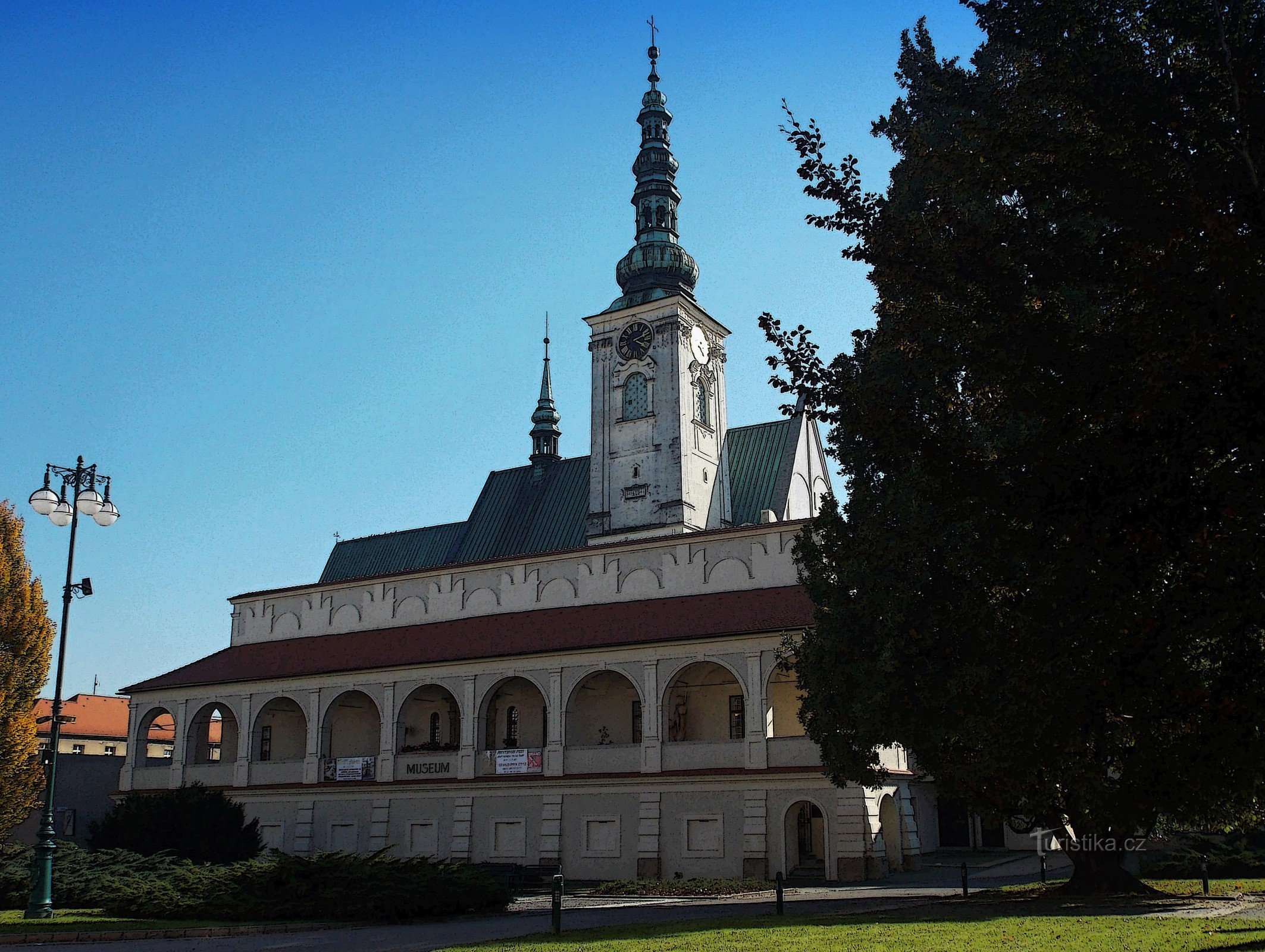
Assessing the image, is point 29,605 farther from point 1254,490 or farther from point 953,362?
point 1254,490

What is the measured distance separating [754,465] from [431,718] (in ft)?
75.7

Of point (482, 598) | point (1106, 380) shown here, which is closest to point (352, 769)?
point (482, 598)

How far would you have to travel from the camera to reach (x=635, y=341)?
5900cm

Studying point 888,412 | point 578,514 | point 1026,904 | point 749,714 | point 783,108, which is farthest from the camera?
point 578,514

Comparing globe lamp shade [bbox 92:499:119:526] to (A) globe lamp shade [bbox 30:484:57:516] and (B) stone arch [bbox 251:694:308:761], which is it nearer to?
(A) globe lamp shade [bbox 30:484:57:516]

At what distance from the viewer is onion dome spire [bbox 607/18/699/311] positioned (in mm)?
59906

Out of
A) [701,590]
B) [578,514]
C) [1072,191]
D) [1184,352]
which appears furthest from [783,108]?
[578,514]

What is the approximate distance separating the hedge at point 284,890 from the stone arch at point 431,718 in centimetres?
1804

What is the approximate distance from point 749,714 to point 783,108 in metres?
23.7

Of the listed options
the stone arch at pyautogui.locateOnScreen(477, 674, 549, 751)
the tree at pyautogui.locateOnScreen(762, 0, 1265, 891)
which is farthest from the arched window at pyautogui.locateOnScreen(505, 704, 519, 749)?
the tree at pyautogui.locateOnScreen(762, 0, 1265, 891)

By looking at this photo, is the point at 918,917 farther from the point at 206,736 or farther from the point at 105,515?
the point at 206,736

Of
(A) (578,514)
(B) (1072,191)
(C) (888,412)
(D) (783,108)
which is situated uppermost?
(A) (578,514)

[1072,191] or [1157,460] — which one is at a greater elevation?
[1072,191]

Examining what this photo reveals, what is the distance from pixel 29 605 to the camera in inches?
1662
